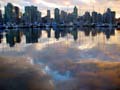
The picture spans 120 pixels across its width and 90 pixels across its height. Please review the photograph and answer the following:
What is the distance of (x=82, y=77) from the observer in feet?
61.8

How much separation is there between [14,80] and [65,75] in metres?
3.15

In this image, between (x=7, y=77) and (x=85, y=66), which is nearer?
(x=7, y=77)

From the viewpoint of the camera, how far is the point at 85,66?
2338 centimetres

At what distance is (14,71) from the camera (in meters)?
21.1

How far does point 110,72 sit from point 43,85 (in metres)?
5.64

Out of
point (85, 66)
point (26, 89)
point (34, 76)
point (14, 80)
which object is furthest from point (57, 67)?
point (26, 89)

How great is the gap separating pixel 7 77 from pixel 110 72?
249 inches

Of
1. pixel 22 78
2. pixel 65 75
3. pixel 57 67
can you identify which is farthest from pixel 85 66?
pixel 22 78

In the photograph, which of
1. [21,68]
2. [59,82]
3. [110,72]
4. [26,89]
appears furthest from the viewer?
[21,68]

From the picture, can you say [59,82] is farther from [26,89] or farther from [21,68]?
[21,68]

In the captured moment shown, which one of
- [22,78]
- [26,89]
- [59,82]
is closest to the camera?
[26,89]

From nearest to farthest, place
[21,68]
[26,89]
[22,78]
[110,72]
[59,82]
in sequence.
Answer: [26,89], [59,82], [22,78], [110,72], [21,68]

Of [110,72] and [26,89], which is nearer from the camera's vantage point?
[26,89]

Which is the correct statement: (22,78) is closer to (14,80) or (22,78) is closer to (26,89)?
(14,80)
